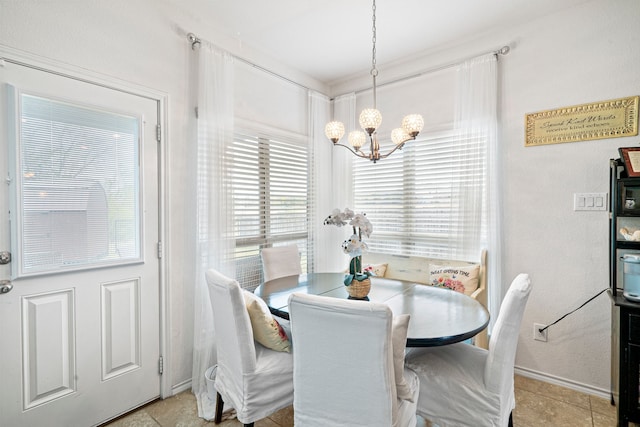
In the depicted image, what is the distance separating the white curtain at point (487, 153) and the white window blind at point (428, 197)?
0.04ft

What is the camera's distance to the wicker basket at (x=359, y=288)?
206cm

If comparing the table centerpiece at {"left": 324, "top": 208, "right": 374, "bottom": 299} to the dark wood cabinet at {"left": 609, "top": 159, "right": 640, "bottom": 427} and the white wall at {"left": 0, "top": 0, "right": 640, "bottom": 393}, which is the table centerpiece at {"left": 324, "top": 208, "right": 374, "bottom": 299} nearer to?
the white wall at {"left": 0, "top": 0, "right": 640, "bottom": 393}

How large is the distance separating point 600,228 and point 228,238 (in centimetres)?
274

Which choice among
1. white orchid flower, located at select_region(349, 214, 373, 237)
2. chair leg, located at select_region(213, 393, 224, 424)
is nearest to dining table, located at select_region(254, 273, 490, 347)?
white orchid flower, located at select_region(349, 214, 373, 237)

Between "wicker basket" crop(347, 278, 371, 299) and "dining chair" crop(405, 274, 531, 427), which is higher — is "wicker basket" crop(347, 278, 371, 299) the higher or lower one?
the higher one

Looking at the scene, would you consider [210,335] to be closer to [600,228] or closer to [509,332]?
[509,332]

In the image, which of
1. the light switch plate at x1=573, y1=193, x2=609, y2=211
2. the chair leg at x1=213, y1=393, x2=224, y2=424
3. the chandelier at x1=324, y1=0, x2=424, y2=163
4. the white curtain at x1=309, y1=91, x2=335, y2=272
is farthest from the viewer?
the white curtain at x1=309, y1=91, x2=335, y2=272

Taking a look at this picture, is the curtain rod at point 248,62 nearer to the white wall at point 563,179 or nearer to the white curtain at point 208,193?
the white curtain at point 208,193

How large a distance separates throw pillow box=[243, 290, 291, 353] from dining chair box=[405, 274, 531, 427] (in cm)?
71

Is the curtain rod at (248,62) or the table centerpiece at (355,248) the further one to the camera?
the curtain rod at (248,62)

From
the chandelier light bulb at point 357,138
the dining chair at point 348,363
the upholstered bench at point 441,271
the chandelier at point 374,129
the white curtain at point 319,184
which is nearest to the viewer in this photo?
the dining chair at point 348,363

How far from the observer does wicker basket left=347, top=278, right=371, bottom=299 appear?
206 centimetres

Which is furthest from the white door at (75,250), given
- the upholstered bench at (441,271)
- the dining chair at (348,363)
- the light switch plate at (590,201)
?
the light switch plate at (590,201)

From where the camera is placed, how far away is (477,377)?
1.59 m
